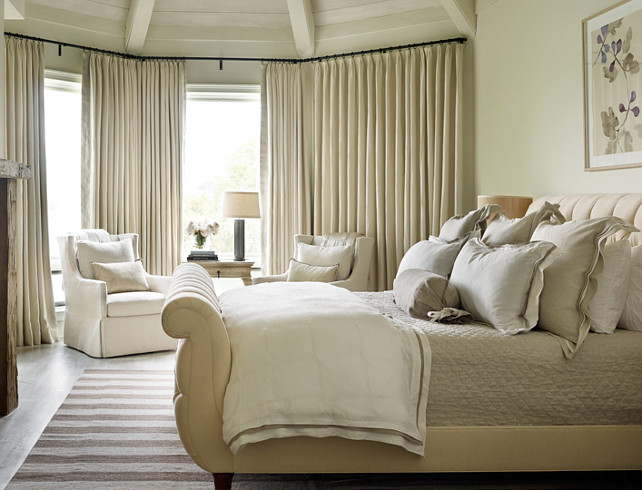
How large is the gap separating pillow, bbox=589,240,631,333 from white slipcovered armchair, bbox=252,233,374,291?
2667mm

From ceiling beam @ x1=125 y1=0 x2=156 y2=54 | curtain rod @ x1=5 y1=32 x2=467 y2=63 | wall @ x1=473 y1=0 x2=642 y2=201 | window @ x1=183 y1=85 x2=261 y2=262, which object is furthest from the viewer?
window @ x1=183 y1=85 x2=261 y2=262

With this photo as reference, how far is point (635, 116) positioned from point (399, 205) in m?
2.54

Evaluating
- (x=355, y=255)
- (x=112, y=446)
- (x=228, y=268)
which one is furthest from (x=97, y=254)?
(x=112, y=446)

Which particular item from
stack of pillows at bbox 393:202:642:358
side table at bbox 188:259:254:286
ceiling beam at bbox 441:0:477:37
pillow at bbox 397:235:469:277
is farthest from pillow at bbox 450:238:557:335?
side table at bbox 188:259:254:286

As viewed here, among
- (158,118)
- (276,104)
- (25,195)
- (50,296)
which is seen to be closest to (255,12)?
(276,104)

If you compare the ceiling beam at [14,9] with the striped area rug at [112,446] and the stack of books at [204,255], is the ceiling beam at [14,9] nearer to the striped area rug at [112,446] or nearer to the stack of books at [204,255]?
the stack of books at [204,255]

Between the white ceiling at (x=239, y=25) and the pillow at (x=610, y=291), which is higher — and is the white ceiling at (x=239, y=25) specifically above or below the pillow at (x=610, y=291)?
above

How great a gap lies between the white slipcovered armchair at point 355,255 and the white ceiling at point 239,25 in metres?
1.78

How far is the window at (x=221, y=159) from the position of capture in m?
6.32

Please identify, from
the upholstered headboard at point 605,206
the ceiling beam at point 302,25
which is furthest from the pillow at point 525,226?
the ceiling beam at point 302,25

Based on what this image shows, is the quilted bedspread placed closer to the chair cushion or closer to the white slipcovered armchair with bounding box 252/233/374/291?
the white slipcovered armchair with bounding box 252/233/374/291

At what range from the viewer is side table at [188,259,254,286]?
5535mm

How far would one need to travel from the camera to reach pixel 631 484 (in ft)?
8.43

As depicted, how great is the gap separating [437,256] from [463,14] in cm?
267
